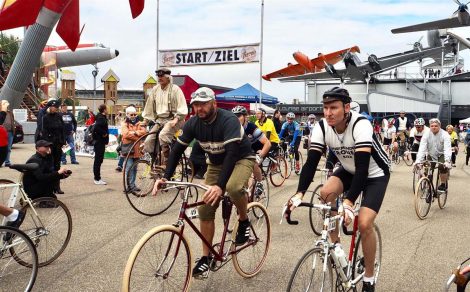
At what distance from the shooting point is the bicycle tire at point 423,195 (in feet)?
27.9

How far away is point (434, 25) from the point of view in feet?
168

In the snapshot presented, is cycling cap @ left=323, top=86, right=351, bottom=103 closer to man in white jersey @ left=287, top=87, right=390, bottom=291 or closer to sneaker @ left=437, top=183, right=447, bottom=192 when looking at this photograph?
man in white jersey @ left=287, top=87, right=390, bottom=291

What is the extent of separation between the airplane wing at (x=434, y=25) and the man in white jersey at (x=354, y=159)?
4732 cm

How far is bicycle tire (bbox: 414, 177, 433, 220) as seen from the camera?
27.9ft

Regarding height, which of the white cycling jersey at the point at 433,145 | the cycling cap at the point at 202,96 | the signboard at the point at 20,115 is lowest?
the white cycling jersey at the point at 433,145

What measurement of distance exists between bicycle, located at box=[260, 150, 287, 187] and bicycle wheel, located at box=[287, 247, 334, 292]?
6.24 metres

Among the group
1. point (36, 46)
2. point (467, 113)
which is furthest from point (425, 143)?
point (467, 113)

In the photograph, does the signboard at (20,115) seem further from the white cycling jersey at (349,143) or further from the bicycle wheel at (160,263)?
the white cycling jersey at (349,143)

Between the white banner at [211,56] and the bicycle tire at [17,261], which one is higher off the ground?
the white banner at [211,56]

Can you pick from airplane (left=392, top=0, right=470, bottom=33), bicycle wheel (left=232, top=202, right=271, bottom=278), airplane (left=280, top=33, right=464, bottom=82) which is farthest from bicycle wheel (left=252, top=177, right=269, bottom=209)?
airplane (left=280, top=33, right=464, bottom=82)

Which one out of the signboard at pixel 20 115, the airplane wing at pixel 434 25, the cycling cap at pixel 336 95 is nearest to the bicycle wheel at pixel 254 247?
the cycling cap at pixel 336 95

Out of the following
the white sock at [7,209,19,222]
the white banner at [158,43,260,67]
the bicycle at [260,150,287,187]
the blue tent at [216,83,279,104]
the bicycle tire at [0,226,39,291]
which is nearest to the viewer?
the bicycle tire at [0,226,39,291]

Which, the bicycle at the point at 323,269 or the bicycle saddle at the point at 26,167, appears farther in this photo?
the bicycle saddle at the point at 26,167

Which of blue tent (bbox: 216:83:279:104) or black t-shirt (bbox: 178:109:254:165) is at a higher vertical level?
blue tent (bbox: 216:83:279:104)
